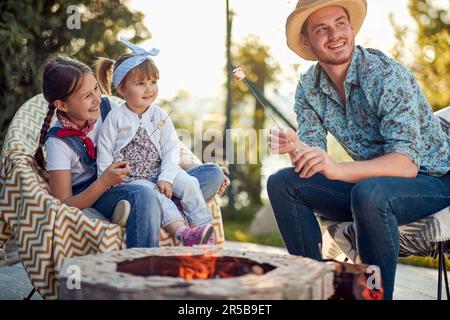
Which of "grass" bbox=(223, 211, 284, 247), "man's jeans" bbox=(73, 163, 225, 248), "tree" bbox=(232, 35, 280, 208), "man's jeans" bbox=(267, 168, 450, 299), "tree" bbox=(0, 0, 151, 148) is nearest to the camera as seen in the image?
"man's jeans" bbox=(267, 168, 450, 299)

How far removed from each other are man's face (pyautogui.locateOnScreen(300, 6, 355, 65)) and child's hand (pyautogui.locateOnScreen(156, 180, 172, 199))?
0.72m

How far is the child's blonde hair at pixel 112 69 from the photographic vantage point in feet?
8.56

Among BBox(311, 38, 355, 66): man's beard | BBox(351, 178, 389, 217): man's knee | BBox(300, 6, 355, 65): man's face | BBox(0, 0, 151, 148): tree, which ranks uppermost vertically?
BBox(0, 0, 151, 148): tree

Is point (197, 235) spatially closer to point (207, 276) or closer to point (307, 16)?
point (207, 276)

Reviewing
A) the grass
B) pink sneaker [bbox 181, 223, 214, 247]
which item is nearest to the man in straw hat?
pink sneaker [bbox 181, 223, 214, 247]

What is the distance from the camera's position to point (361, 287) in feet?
5.56

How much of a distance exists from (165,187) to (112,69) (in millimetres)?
574

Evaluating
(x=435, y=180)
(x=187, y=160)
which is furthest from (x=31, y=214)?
(x=435, y=180)

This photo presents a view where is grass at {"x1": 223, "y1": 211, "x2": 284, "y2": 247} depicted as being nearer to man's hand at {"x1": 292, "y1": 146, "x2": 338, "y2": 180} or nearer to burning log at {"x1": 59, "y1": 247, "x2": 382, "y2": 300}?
man's hand at {"x1": 292, "y1": 146, "x2": 338, "y2": 180}

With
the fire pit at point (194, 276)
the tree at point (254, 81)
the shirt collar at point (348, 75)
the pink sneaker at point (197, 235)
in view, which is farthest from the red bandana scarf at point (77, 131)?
the tree at point (254, 81)

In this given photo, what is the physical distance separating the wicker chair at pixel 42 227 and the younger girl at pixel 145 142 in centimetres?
18

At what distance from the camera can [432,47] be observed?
5.62 m

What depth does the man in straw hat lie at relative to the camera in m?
2.16

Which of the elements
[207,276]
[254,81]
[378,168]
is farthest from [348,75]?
[254,81]
